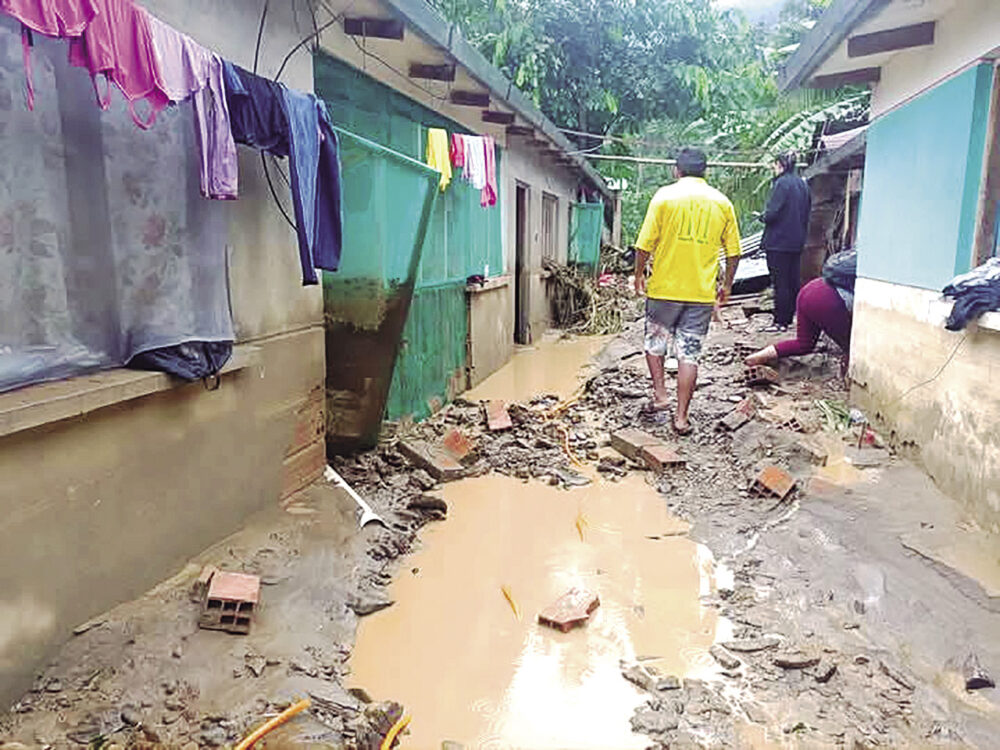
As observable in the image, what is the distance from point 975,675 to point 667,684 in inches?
43.0

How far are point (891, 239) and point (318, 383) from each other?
4136mm

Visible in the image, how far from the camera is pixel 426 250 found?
6.19m

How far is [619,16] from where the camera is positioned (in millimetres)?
17047

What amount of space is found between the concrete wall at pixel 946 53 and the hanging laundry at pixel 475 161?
3505 mm

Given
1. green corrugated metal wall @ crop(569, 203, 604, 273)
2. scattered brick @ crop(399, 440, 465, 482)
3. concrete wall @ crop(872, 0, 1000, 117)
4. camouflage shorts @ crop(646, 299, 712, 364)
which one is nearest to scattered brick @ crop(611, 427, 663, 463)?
camouflage shorts @ crop(646, 299, 712, 364)

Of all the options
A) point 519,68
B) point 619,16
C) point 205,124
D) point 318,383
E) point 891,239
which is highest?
point 619,16

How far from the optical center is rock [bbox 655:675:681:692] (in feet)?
9.09

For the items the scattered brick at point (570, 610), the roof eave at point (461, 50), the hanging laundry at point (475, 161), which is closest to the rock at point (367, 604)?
the scattered brick at point (570, 610)

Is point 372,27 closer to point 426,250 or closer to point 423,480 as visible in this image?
point 426,250

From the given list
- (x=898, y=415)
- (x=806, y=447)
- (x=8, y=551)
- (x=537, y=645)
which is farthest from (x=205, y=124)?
(x=898, y=415)

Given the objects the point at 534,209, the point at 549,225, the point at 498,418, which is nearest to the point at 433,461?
the point at 498,418

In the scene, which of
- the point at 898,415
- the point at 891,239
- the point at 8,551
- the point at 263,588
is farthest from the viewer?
the point at 891,239

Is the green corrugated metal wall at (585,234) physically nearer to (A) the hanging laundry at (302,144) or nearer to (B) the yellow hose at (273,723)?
(A) the hanging laundry at (302,144)

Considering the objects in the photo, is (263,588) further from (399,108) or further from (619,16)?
(619,16)
